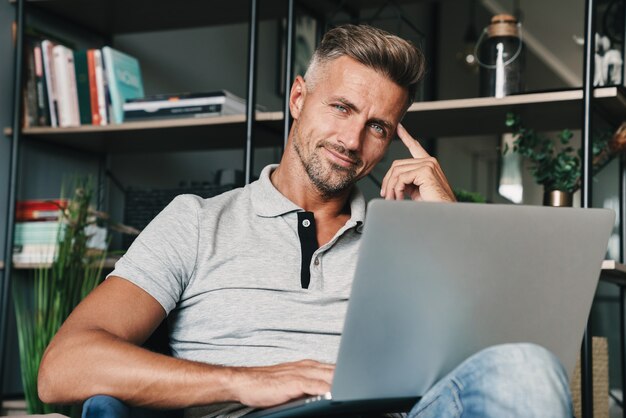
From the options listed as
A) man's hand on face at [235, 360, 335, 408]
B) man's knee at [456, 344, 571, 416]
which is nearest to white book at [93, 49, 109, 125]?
man's hand on face at [235, 360, 335, 408]

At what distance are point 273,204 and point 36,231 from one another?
151 cm

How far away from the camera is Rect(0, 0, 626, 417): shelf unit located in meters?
2.52

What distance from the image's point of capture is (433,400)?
1273 millimetres

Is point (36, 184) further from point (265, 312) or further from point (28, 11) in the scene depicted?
point (265, 312)

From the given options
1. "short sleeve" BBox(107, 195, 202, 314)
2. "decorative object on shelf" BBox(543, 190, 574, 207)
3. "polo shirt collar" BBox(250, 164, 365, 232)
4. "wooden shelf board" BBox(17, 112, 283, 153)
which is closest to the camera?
"short sleeve" BBox(107, 195, 202, 314)

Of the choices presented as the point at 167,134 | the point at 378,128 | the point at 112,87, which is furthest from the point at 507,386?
the point at 112,87

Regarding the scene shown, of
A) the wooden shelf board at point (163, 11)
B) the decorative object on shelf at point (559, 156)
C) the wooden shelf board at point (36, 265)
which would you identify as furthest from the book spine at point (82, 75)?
the decorative object on shelf at point (559, 156)

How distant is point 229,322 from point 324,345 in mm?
182

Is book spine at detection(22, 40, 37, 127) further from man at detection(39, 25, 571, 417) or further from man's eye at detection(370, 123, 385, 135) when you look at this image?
man's eye at detection(370, 123, 385, 135)

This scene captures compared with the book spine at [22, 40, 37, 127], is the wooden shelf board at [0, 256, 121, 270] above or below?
below

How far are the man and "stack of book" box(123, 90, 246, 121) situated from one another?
1032mm

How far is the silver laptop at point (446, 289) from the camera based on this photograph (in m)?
1.14

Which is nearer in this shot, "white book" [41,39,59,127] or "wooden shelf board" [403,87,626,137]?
"wooden shelf board" [403,87,626,137]

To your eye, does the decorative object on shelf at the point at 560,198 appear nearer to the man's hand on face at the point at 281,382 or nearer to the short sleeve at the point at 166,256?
the short sleeve at the point at 166,256
